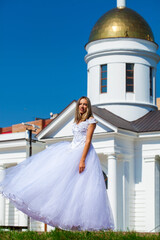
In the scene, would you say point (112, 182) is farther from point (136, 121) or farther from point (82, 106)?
point (82, 106)

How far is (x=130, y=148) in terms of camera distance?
29.8 metres

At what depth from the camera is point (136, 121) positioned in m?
32.1

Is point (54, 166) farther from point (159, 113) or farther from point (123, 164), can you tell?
point (159, 113)

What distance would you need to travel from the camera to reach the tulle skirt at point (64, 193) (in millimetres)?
9055

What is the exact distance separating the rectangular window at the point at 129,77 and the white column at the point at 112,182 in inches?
255

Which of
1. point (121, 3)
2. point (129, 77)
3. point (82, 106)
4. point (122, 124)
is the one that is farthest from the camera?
point (121, 3)

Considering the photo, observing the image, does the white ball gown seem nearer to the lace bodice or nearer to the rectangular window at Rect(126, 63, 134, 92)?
the lace bodice

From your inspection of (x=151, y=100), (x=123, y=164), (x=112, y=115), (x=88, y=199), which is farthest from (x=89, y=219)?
(x=151, y=100)

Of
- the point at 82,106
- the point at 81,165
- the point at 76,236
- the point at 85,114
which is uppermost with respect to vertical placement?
the point at 82,106

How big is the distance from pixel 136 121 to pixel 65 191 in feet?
75.9

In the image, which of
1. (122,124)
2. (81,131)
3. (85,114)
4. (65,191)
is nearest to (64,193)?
(65,191)

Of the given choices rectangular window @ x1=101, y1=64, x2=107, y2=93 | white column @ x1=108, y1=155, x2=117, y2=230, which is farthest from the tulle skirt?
rectangular window @ x1=101, y1=64, x2=107, y2=93

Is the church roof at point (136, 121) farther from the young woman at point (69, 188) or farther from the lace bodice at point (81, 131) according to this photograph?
the young woman at point (69, 188)

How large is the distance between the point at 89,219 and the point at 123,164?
20465 millimetres
